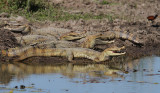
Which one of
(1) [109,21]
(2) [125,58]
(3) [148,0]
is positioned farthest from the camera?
(3) [148,0]

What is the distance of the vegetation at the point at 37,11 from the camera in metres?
14.3

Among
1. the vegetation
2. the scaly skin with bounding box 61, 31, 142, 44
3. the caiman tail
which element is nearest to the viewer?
the scaly skin with bounding box 61, 31, 142, 44

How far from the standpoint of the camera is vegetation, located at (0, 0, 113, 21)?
14336mm

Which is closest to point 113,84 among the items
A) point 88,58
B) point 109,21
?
point 88,58

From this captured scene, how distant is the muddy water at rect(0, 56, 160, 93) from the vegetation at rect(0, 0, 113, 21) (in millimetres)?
4702

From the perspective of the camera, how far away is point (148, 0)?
730 inches

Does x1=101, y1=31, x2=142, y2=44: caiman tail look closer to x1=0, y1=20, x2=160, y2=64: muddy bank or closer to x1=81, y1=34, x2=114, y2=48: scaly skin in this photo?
x1=0, y1=20, x2=160, y2=64: muddy bank

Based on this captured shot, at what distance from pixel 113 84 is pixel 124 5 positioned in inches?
387

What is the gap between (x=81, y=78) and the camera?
814 centimetres

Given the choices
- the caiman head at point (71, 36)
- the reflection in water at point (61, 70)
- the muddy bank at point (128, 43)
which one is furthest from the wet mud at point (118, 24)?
the caiman head at point (71, 36)

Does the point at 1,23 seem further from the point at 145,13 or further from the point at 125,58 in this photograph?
the point at 145,13

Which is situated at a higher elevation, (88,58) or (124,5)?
(124,5)

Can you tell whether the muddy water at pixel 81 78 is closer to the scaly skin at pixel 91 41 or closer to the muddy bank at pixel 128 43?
the muddy bank at pixel 128 43

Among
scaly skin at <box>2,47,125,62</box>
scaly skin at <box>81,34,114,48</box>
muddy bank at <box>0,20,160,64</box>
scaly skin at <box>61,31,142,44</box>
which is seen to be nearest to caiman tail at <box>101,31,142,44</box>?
scaly skin at <box>61,31,142,44</box>
